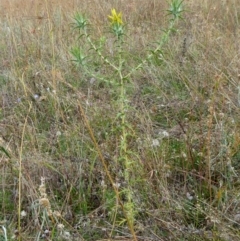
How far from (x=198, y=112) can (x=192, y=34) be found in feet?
4.05

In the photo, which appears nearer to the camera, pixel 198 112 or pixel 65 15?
pixel 198 112

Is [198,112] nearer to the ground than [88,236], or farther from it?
farther from it

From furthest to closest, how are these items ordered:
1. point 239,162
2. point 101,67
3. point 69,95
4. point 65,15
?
point 65,15
point 101,67
point 69,95
point 239,162

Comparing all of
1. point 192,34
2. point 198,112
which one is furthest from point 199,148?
point 192,34

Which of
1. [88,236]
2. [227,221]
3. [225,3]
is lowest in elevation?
[88,236]

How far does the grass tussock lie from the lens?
1563 mm

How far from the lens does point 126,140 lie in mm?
1661

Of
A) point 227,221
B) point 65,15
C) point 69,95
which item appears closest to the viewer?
point 227,221

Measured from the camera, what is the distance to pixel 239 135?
1.94m

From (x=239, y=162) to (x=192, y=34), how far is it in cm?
172

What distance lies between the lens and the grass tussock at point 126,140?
5.13ft

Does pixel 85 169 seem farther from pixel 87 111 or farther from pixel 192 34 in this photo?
→ pixel 192 34

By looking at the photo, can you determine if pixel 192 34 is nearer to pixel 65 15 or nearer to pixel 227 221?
pixel 65 15

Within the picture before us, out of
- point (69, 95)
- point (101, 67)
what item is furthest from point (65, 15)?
point (69, 95)
